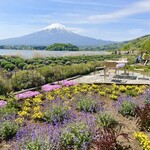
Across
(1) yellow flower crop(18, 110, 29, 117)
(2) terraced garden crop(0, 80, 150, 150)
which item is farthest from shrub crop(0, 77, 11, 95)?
(1) yellow flower crop(18, 110, 29, 117)

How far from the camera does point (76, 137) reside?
15.0ft

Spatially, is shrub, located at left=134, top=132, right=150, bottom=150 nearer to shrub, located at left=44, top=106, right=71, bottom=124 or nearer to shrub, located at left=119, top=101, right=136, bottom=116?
shrub, located at left=119, top=101, right=136, bottom=116

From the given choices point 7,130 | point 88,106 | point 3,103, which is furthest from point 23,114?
point 88,106

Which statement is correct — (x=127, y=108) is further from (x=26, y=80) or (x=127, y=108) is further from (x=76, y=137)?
(x=26, y=80)

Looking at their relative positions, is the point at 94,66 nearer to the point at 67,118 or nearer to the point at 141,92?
the point at 141,92

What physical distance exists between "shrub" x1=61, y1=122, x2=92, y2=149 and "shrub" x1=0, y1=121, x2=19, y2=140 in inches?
43.1

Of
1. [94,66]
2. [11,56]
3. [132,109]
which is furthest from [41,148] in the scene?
[11,56]

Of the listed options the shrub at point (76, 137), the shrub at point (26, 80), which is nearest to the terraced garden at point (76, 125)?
the shrub at point (76, 137)

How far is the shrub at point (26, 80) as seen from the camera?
405 inches

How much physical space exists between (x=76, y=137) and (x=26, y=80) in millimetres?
6333

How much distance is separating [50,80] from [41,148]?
7.89m

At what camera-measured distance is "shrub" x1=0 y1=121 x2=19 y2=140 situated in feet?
16.7

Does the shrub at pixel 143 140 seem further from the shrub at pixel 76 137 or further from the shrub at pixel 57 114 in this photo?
the shrub at pixel 57 114

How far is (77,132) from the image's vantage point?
15.2 feet
